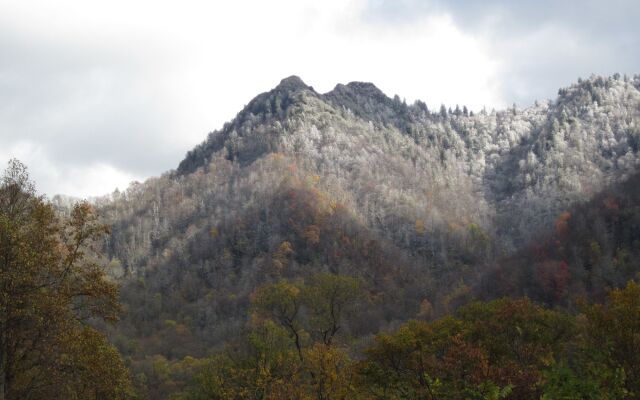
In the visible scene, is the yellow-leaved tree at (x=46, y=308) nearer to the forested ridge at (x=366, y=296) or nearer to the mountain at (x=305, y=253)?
the forested ridge at (x=366, y=296)

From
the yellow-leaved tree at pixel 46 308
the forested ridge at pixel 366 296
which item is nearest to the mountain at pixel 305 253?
the forested ridge at pixel 366 296

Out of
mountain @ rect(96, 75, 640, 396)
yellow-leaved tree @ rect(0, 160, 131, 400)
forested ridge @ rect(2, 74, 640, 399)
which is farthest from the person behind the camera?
mountain @ rect(96, 75, 640, 396)

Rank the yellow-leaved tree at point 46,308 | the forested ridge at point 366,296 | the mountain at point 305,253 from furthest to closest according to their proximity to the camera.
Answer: the mountain at point 305,253, the forested ridge at point 366,296, the yellow-leaved tree at point 46,308

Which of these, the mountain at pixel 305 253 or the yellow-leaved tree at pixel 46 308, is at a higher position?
the mountain at pixel 305 253


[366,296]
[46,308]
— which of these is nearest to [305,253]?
[366,296]

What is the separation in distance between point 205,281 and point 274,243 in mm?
A: 20919

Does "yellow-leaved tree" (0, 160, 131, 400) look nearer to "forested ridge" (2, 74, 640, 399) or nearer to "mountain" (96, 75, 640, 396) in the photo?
"forested ridge" (2, 74, 640, 399)

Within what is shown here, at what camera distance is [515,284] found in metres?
104

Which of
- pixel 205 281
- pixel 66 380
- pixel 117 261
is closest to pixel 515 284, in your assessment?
pixel 205 281

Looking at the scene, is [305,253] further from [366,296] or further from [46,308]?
[46,308]

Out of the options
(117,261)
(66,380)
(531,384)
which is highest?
(117,261)

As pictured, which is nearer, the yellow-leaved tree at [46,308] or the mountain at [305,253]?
the yellow-leaved tree at [46,308]

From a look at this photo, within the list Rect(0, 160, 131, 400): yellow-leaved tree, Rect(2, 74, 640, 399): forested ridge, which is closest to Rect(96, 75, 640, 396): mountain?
Rect(2, 74, 640, 399): forested ridge

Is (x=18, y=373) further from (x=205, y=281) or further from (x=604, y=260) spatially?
(x=205, y=281)
